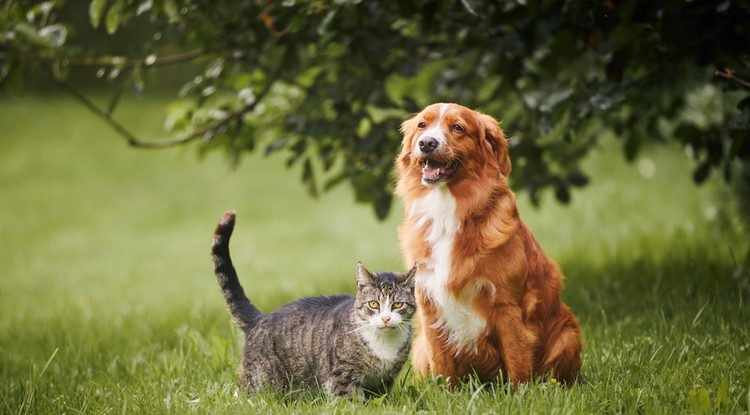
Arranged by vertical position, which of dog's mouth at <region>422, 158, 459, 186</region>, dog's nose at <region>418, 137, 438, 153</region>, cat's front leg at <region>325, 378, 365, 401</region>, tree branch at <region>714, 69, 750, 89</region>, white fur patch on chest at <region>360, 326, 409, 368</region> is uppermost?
tree branch at <region>714, 69, 750, 89</region>

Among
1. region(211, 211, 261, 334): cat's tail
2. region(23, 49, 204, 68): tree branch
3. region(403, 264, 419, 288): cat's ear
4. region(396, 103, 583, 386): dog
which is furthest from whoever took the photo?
region(23, 49, 204, 68): tree branch

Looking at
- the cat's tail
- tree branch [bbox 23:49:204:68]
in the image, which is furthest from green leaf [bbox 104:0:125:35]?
the cat's tail

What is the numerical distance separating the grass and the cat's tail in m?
0.29

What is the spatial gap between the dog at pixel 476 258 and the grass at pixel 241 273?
0.59 ft

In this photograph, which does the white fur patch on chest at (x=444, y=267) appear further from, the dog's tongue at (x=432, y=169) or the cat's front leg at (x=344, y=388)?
the cat's front leg at (x=344, y=388)

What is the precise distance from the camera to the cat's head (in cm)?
302

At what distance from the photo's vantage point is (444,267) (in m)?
2.90

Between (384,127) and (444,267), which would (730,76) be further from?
(384,127)

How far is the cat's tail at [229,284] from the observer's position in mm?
3213

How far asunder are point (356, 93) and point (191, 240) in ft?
20.8

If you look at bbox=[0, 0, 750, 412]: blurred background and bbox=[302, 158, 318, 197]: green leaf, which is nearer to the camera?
bbox=[0, 0, 750, 412]: blurred background

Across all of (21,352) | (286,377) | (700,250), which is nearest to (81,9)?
(21,352)

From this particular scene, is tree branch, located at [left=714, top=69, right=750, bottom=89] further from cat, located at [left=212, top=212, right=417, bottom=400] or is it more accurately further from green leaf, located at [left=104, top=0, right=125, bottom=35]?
green leaf, located at [left=104, top=0, right=125, bottom=35]

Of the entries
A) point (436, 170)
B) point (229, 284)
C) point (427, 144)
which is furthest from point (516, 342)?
point (229, 284)
